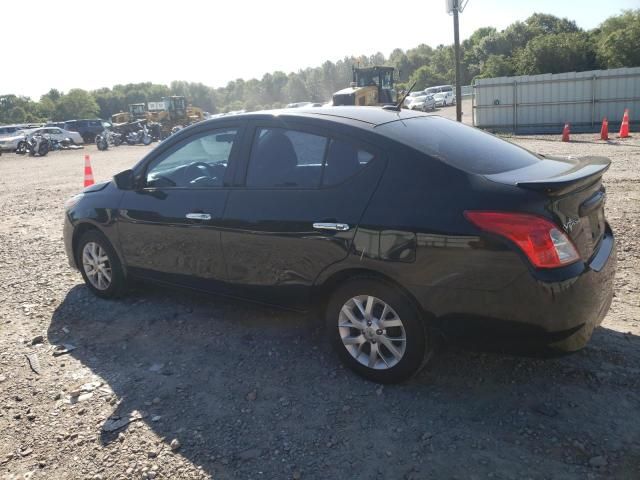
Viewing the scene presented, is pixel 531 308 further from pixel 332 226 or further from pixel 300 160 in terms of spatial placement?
pixel 300 160

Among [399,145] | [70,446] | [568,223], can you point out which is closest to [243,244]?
[399,145]

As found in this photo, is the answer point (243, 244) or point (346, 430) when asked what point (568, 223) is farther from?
point (243, 244)

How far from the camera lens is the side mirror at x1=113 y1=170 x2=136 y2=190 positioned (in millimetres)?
4594

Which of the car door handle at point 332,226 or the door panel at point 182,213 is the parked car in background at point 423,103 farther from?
the car door handle at point 332,226

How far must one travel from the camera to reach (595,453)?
2.66 m

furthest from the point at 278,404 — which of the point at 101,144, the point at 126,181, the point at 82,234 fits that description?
the point at 101,144

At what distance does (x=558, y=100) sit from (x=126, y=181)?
757 inches

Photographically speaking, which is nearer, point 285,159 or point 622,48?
point 285,159

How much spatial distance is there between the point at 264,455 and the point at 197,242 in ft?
5.90

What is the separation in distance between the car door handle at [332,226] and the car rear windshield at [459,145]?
62cm

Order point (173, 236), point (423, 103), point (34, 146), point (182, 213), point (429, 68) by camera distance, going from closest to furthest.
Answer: point (182, 213) < point (173, 236) < point (34, 146) < point (423, 103) < point (429, 68)

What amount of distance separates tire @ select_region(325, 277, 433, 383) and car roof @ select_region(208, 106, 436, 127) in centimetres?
106

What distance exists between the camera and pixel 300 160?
11.9 ft

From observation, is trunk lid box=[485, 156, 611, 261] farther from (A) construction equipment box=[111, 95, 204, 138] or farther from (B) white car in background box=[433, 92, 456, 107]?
(B) white car in background box=[433, 92, 456, 107]
